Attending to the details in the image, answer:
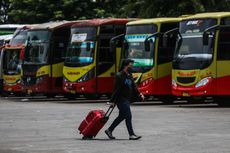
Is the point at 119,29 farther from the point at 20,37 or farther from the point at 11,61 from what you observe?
the point at 11,61

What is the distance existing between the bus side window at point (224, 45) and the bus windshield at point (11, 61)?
1505cm

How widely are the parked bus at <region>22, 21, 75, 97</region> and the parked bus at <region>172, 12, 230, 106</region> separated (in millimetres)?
8826

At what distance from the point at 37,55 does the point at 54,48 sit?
97 cm

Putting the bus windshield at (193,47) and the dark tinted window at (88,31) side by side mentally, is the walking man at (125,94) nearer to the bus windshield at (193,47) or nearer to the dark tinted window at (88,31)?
the bus windshield at (193,47)

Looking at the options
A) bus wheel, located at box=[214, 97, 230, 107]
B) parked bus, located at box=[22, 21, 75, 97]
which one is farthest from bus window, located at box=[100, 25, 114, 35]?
bus wheel, located at box=[214, 97, 230, 107]

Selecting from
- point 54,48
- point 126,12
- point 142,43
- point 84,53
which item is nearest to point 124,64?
point 142,43

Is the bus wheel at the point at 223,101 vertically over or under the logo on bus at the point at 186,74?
under

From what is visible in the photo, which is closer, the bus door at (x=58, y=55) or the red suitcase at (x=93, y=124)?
the red suitcase at (x=93, y=124)

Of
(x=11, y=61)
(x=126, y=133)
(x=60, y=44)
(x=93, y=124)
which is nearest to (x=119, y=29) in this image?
(x=60, y=44)

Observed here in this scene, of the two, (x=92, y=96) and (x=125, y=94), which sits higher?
(x=125, y=94)

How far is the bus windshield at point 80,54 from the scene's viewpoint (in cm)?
3503

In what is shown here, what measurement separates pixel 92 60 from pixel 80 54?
90 cm

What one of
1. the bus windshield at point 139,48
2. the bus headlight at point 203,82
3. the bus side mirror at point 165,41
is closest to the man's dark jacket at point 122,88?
Result: the bus headlight at point 203,82

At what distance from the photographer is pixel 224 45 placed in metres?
29.1
